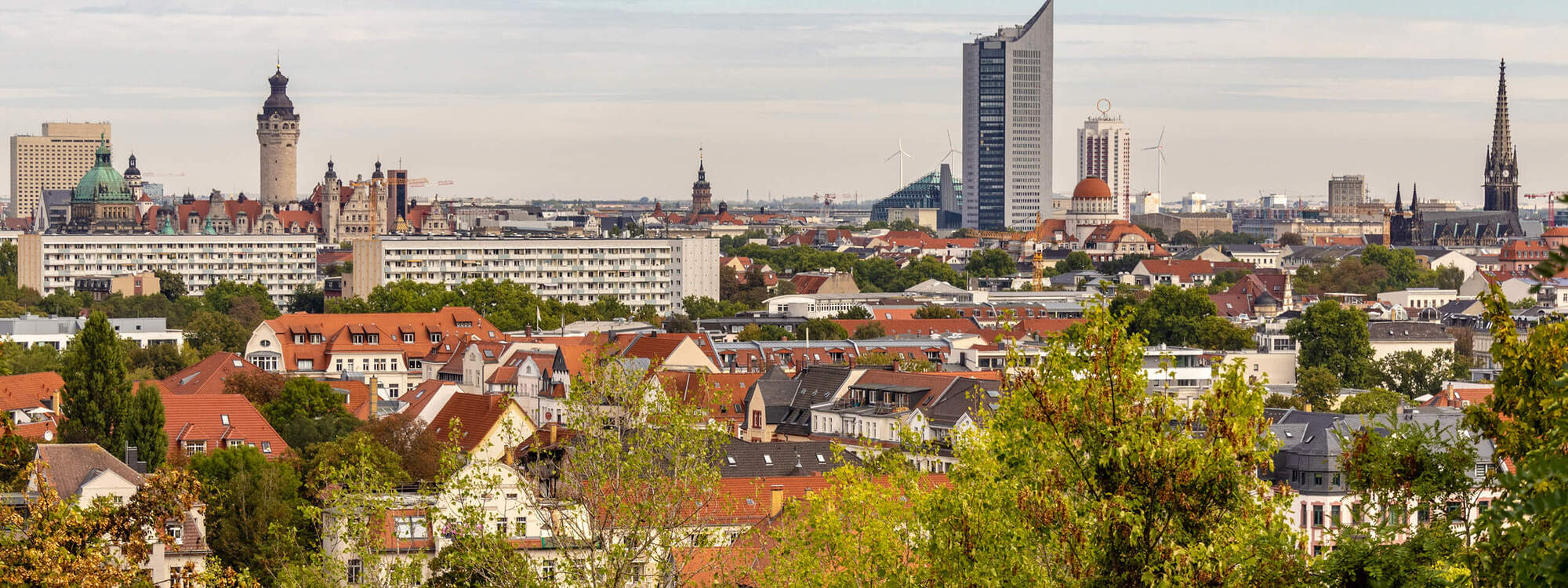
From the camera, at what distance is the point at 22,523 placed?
23.5 meters

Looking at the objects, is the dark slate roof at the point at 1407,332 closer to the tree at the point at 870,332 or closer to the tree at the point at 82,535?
the tree at the point at 870,332

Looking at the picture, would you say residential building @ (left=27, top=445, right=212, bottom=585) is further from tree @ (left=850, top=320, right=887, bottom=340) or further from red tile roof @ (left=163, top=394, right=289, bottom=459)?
tree @ (left=850, top=320, right=887, bottom=340)

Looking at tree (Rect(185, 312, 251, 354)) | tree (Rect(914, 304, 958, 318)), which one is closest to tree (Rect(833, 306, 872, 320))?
tree (Rect(914, 304, 958, 318))

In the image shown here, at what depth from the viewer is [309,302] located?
15362cm

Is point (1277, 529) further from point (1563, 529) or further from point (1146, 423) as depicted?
point (1563, 529)

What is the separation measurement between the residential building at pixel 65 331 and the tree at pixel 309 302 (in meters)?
29.6

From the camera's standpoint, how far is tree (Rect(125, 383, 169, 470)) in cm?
5828

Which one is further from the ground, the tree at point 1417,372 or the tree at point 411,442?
the tree at point 411,442

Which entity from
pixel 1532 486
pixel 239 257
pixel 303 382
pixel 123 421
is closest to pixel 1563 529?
pixel 1532 486

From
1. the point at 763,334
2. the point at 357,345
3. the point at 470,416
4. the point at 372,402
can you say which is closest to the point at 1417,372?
the point at 763,334

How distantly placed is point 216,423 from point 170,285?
106 meters

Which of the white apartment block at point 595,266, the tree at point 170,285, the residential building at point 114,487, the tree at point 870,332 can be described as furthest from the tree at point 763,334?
the tree at point 170,285

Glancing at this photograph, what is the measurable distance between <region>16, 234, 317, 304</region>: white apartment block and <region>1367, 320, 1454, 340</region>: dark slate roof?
8548 cm

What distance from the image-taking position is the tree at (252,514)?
44438mm
